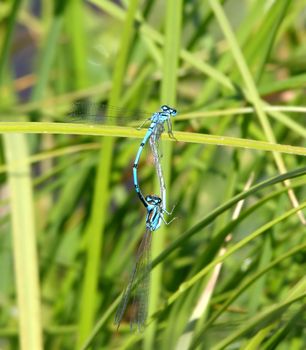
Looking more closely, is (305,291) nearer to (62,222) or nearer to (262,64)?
(262,64)

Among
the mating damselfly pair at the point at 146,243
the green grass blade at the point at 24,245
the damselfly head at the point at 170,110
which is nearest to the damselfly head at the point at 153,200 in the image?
the mating damselfly pair at the point at 146,243

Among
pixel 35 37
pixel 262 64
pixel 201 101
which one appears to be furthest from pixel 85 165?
pixel 35 37

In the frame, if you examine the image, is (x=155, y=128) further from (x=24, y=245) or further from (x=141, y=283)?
(x=24, y=245)

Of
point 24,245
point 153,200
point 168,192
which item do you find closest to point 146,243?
point 153,200

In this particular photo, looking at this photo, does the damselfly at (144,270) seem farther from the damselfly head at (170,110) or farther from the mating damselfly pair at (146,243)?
the damselfly head at (170,110)

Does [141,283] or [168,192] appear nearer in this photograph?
[141,283]

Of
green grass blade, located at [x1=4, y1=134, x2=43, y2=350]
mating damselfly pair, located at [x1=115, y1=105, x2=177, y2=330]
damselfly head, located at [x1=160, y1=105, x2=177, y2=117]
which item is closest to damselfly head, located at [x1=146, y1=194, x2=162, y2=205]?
mating damselfly pair, located at [x1=115, y1=105, x2=177, y2=330]

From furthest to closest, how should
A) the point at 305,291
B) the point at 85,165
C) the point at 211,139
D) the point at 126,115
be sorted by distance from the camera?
1. the point at 85,165
2. the point at 126,115
3. the point at 305,291
4. the point at 211,139

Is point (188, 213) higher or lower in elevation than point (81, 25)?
lower
